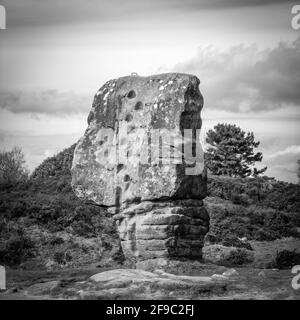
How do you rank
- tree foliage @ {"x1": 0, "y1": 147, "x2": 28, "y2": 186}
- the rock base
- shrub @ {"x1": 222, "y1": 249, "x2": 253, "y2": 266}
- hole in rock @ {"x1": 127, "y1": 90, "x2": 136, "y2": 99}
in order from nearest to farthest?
the rock base, hole in rock @ {"x1": 127, "y1": 90, "x2": 136, "y2": 99}, shrub @ {"x1": 222, "y1": 249, "x2": 253, "y2": 266}, tree foliage @ {"x1": 0, "y1": 147, "x2": 28, "y2": 186}

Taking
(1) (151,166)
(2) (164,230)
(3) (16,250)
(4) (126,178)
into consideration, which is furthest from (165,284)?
(3) (16,250)

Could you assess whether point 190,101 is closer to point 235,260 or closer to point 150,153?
point 150,153

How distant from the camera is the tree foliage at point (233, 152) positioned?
192 feet

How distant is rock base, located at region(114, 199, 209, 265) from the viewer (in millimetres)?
19859

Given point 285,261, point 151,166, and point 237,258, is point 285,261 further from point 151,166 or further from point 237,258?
point 151,166

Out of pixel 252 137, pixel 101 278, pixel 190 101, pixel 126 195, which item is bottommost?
pixel 101 278

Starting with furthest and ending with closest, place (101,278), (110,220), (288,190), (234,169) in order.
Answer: (234,169), (288,190), (110,220), (101,278)

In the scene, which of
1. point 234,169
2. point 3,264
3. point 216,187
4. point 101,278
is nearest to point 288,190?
point 216,187

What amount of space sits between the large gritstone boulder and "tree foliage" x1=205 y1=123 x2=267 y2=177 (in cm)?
3628

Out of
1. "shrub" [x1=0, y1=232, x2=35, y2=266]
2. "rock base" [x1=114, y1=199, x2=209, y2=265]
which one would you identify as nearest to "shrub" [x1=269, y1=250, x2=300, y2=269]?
"rock base" [x1=114, y1=199, x2=209, y2=265]

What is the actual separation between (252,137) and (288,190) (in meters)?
16.0

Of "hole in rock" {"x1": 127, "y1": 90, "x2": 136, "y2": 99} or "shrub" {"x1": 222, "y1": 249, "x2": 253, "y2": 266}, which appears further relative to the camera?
"shrub" {"x1": 222, "y1": 249, "x2": 253, "y2": 266}

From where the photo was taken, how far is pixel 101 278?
60.1 ft

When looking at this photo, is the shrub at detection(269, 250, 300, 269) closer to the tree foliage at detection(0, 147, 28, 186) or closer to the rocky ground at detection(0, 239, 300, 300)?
the rocky ground at detection(0, 239, 300, 300)
